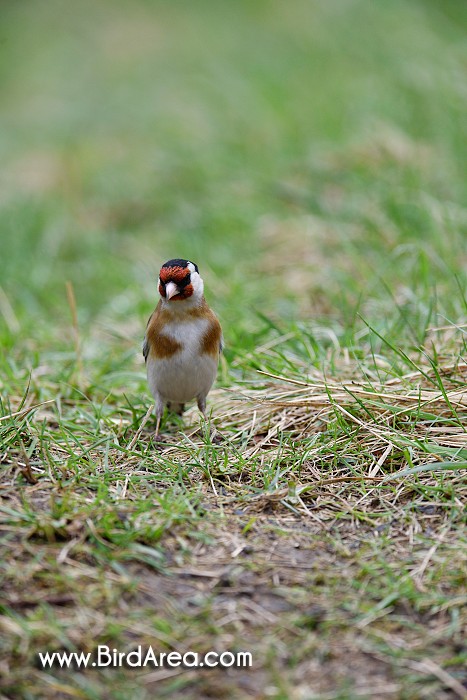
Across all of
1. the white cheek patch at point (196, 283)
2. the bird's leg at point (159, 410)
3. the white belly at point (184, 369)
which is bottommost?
the bird's leg at point (159, 410)

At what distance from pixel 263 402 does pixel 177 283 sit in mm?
649

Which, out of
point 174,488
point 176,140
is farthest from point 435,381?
point 176,140

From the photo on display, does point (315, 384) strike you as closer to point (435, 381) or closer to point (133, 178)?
point (435, 381)

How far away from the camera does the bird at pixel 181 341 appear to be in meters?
3.75

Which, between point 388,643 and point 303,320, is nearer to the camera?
point 388,643

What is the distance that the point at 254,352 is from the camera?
432 centimetres

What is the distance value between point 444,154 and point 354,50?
415cm

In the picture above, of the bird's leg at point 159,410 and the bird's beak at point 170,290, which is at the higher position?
the bird's beak at point 170,290

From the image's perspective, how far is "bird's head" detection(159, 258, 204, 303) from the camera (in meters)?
3.73

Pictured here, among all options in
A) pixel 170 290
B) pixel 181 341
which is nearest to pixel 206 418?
pixel 181 341

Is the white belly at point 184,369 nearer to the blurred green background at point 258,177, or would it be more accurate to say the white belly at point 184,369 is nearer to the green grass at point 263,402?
the green grass at point 263,402

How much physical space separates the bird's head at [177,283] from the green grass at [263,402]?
22.0 inches

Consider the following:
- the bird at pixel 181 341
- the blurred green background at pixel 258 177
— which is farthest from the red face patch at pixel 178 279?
the blurred green background at pixel 258 177

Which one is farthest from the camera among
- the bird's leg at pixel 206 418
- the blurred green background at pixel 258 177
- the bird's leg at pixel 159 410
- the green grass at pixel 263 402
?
the blurred green background at pixel 258 177
